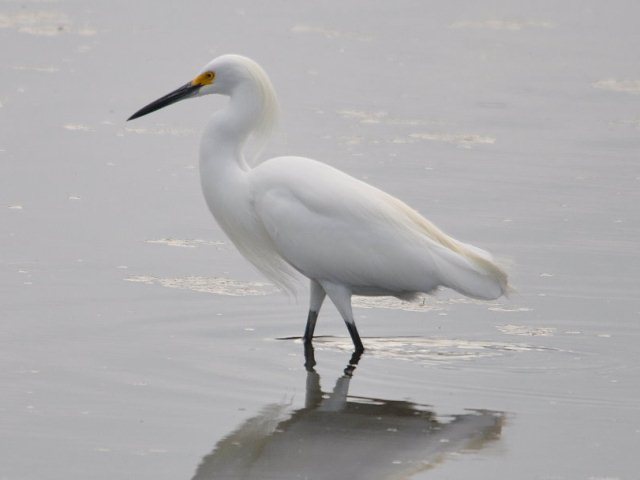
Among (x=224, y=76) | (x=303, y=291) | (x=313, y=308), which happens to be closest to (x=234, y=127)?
(x=224, y=76)

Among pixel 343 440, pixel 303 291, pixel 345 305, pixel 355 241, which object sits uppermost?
pixel 355 241

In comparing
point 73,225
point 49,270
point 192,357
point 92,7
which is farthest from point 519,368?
point 92,7

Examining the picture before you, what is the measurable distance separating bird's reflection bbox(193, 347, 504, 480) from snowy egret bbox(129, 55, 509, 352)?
2.56ft

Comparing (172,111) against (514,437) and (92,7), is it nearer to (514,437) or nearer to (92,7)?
(92,7)

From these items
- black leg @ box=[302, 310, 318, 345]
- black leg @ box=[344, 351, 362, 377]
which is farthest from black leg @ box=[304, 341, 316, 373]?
black leg @ box=[344, 351, 362, 377]

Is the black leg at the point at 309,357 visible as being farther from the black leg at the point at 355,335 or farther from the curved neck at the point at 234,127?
the curved neck at the point at 234,127

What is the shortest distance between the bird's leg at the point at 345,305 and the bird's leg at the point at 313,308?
106mm

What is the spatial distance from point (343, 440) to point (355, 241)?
1545 mm

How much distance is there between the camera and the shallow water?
5918mm

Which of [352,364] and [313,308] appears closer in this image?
[352,364]

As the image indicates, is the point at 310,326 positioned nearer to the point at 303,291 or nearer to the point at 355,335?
the point at 355,335

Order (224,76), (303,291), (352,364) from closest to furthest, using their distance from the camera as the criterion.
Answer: (352,364) → (224,76) → (303,291)

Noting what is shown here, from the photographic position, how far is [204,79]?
25.4 ft

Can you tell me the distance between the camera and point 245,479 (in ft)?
17.7
